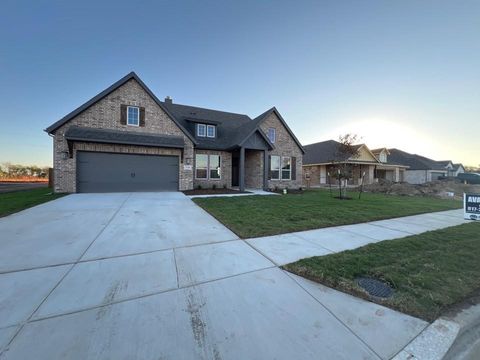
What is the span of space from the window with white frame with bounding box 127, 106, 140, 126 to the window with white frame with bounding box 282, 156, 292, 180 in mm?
12222

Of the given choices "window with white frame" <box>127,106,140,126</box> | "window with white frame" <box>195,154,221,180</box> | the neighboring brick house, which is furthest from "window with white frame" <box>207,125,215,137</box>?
"window with white frame" <box>127,106,140,126</box>

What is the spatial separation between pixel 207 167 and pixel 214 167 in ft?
1.95

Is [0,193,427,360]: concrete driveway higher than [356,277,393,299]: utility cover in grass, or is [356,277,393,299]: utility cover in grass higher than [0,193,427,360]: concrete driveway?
[0,193,427,360]: concrete driveway

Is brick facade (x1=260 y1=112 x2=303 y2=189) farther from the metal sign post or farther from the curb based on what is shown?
the curb

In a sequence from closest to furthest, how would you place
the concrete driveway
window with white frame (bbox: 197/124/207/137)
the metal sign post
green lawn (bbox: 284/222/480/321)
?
1. the concrete driveway
2. green lawn (bbox: 284/222/480/321)
3. the metal sign post
4. window with white frame (bbox: 197/124/207/137)

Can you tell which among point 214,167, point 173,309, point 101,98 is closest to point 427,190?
point 214,167

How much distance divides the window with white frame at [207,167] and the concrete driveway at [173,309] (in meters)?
11.5

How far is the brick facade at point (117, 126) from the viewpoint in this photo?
1158 cm

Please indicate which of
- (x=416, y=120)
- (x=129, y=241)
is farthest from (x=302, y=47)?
(x=129, y=241)

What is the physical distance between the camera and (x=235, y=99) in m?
19.4

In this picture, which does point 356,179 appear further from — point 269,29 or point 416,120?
point 269,29

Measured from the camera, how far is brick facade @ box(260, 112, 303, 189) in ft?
56.5

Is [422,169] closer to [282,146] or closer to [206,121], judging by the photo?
[282,146]

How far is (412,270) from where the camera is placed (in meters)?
3.28
